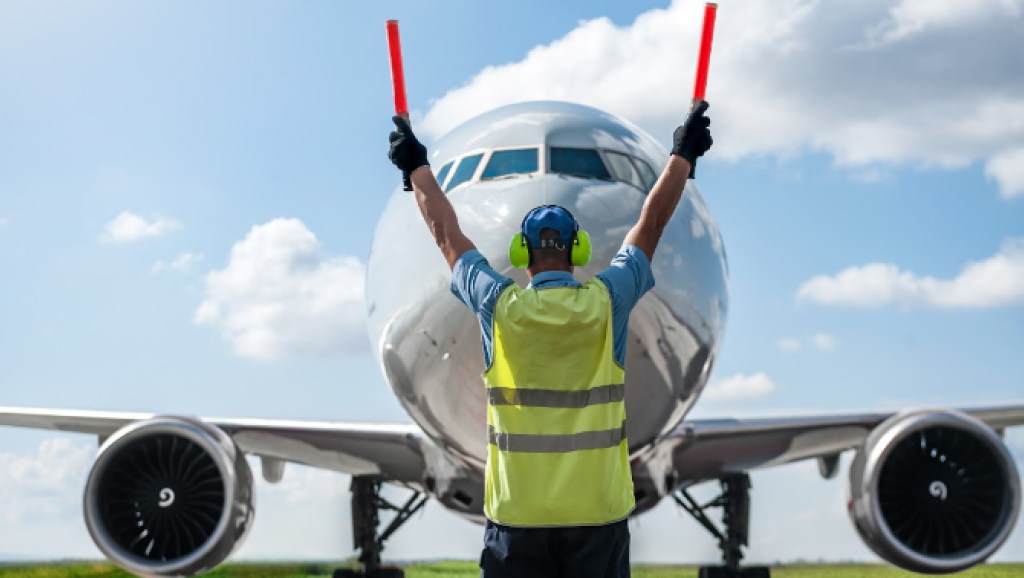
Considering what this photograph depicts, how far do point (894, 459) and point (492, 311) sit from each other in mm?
6482

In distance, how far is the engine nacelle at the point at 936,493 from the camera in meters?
8.23

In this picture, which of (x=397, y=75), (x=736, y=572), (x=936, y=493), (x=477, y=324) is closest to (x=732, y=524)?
(x=736, y=572)

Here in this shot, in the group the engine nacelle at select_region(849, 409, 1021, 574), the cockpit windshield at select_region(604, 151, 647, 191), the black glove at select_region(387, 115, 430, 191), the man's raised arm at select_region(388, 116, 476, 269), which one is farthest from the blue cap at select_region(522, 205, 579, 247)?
the engine nacelle at select_region(849, 409, 1021, 574)

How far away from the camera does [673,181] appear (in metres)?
3.22

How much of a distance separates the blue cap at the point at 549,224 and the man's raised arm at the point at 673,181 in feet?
0.85

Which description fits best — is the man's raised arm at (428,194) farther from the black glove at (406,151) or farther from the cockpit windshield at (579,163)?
the cockpit windshield at (579,163)

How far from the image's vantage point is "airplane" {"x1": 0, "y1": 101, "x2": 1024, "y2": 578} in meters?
5.41

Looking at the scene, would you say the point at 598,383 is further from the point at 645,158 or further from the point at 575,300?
the point at 645,158

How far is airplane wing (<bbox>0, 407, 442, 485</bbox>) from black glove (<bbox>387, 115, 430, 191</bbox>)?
539cm

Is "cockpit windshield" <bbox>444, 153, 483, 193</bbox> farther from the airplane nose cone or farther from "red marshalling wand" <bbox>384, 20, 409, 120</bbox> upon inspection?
"red marshalling wand" <bbox>384, 20, 409, 120</bbox>

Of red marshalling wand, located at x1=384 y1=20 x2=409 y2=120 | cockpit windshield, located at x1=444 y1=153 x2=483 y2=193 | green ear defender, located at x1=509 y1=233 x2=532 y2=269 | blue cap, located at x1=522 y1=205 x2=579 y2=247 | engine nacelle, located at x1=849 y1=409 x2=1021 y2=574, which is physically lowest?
engine nacelle, located at x1=849 y1=409 x2=1021 y2=574

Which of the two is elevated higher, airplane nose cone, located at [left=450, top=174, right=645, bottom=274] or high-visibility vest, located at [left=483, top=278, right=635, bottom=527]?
airplane nose cone, located at [left=450, top=174, right=645, bottom=274]

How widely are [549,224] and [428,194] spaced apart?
1.45ft

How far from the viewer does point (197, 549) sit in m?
7.99
